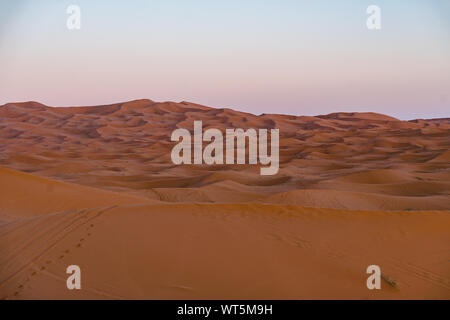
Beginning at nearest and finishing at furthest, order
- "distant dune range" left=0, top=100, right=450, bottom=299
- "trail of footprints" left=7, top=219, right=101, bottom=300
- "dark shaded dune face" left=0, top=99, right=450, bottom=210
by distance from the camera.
Result: "trail of footprints" left=7, top=219, right=101, bottom=300, "distant dune range" left=0, top=100, right=450, bottom=299, "dark shaded dune face" left=0, top=99, right=450, bottom=210

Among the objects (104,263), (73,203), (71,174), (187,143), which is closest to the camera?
(104,263)

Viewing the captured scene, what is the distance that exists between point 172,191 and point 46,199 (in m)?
4.16

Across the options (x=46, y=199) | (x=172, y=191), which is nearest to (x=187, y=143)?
(x=172, y=191)

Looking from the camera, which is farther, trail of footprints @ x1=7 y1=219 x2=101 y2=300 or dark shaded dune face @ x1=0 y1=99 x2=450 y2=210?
dark shaded dune face @ x1=0 y1=99 x2=450 y2=210

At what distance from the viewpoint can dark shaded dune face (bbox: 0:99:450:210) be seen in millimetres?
13133

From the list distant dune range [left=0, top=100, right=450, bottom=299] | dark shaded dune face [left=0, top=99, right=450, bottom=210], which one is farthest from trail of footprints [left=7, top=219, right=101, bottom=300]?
dark shaded dune face [left=0, top=99, right=450, bottom=210]

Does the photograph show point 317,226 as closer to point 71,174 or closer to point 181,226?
point 181,226

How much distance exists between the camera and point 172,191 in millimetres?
12695

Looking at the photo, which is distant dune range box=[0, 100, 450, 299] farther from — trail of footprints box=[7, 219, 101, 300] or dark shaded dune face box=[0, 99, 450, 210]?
dark shaded dune face box=[0, 99, 450, 210]

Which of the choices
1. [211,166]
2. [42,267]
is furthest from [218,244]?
[211,166]

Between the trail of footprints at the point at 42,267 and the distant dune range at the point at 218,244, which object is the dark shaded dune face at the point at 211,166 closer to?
the distant dune range at the point at 218,244

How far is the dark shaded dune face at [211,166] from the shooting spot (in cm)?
1313

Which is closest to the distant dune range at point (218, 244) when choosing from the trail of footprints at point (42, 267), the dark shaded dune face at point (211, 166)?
the trail of footprints at point (42, 267)
